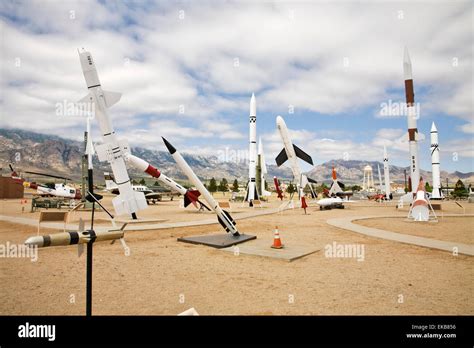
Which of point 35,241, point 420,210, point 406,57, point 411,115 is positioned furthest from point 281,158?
point 35,241

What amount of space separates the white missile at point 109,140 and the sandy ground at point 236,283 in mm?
6740

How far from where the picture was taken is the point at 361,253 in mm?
10180

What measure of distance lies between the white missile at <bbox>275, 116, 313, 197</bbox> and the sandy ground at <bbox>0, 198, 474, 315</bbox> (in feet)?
61.9

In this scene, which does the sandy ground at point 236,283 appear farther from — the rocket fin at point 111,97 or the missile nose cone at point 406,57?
the missile nose cone at point 406,57

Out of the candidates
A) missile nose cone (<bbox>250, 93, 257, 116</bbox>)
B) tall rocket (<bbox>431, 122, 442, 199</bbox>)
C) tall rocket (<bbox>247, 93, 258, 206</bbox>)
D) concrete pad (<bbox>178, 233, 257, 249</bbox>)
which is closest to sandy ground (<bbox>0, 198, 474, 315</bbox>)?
concrete pad (<bbox>178, 233, 257, 249</bbox>)

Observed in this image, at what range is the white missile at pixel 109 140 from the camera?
657 inches

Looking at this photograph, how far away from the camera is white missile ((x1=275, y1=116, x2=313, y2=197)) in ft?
94.9

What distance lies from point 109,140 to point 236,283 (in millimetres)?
13848

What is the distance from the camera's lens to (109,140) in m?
17.7

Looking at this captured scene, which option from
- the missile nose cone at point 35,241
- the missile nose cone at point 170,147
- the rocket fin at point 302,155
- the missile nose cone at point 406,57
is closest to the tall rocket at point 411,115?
the missile nose cone at point 406,57

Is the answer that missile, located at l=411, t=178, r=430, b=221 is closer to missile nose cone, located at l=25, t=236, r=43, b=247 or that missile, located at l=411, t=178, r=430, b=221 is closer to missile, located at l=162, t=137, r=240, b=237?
missile, located at l=162, t=137, r=240, b=237
